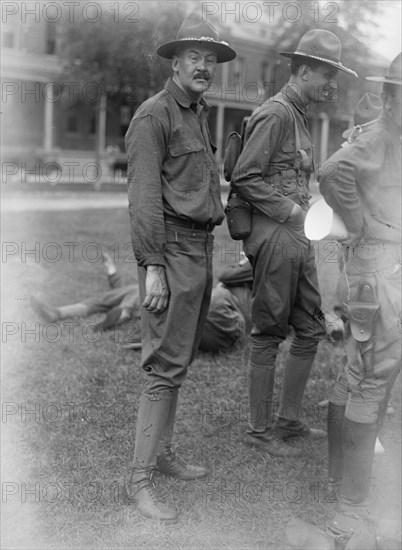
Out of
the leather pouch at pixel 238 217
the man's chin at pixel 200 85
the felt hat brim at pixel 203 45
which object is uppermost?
the felt hat brim at pixel 203 45

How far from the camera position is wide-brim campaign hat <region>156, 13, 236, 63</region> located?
3.25 metres

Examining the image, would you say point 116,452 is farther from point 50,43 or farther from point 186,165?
point 50,43

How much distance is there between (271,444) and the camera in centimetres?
387

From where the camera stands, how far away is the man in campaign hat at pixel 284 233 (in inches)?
143

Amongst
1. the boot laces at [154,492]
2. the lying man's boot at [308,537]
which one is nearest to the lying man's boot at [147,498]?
the boot laces at [154,492]

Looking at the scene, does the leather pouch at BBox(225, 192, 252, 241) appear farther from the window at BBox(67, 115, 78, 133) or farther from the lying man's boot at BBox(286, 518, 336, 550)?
the window at BBox(67, 115, 78, 133)

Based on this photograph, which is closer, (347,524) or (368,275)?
(347,524)

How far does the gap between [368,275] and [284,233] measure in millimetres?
718

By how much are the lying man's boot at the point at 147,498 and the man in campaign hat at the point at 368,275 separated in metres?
0.67

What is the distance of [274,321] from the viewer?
3.83m

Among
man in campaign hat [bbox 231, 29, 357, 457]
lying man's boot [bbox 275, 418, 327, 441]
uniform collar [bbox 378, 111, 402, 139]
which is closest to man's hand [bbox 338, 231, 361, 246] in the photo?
uniform collar [bbox 378, 111, 402, 139]

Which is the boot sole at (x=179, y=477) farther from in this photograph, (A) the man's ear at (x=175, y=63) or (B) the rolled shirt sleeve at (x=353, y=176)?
(A) the man's ear at (x=175, y=63)

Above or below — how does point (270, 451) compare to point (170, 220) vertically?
below

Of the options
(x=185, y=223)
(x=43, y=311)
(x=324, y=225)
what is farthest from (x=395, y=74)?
(x=43, y=311)
